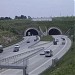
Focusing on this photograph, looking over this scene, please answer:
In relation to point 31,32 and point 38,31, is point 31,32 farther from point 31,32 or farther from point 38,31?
point 38,31

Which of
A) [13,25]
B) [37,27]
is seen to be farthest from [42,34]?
[13,25]

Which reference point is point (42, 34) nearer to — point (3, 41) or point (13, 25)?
point (13, 25)

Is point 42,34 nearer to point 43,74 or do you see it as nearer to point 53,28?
point 53,28

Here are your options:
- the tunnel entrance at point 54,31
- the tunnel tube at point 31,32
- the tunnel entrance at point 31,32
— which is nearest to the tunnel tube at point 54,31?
the tunnel entrance at point 54,31

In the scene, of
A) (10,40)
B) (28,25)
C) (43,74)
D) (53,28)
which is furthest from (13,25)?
(43,74)

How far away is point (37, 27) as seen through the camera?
91.0 metres

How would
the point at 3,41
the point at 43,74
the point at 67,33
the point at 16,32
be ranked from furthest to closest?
the point at 67,33 → the point at 16,32 → the point at 3,41 → the point at 43,74

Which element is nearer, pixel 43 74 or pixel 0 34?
pixel 43 74

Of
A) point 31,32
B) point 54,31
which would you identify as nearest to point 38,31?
point 31,32

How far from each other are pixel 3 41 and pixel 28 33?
102 feet

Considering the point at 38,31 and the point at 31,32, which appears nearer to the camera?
the point at 38,31

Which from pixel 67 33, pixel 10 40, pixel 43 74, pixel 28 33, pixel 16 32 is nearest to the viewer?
pixel 43 74

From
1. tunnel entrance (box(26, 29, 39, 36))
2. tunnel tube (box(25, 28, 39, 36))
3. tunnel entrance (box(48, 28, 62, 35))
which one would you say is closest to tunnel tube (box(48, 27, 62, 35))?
tunnel entrance (box(48, 28, 62, 35))

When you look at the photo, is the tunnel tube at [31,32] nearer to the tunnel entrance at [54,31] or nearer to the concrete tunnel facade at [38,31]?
the concrete tunnel facade at [38,31]
